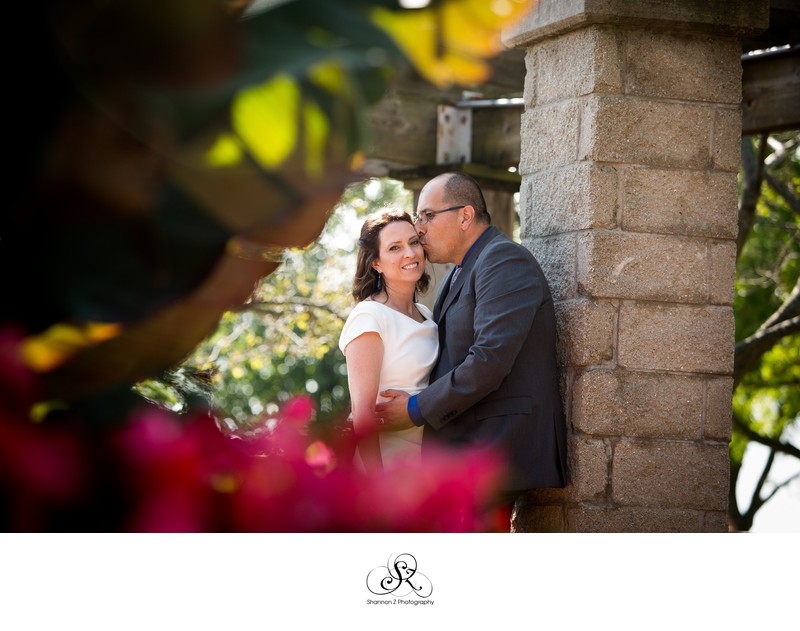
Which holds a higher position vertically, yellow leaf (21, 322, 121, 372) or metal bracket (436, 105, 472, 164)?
metal bracket (436, 105, 472, 164)

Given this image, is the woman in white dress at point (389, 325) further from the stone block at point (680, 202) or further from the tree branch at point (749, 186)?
the tree branch at point (749, 186)

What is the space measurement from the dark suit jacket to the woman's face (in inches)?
15.1

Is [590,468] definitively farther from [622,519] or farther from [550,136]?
[550,136]

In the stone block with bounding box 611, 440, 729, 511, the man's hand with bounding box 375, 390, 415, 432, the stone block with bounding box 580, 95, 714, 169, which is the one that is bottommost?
the stone block with bounding box 611, 440, 729, 511

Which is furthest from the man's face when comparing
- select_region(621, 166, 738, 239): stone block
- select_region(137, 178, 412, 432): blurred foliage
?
select_region(621, 166, 738, 239): stone block

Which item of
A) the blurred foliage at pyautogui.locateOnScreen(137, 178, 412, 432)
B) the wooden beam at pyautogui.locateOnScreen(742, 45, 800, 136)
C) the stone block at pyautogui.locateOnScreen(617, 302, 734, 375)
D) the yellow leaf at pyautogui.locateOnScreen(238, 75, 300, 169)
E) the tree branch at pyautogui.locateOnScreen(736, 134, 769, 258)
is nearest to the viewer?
the yellow leaf at pyautogui.locateOnScreen(238, 75, 300, 169)

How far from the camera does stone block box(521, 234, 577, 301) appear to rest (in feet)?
11.3

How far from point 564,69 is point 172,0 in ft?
10.4

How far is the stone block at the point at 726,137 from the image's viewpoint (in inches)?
138

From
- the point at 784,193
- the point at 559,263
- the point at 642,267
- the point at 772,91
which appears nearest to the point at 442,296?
the point at 559,263

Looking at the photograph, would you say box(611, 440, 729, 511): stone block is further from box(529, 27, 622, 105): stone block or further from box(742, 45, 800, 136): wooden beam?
box(742, 45, 800, 136): wooden beam
